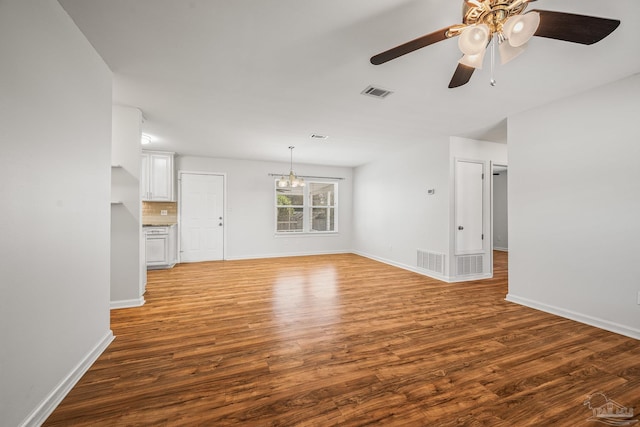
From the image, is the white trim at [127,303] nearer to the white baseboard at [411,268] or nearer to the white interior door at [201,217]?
the white interior door at [201,217]

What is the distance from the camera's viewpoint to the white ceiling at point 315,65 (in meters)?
1.72

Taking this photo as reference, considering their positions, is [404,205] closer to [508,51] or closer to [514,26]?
[508,51]

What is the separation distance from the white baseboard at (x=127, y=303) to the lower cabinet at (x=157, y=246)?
2.24m

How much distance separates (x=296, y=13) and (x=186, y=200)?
5.47 m

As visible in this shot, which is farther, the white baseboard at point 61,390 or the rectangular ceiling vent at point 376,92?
the rectangular ceiling vent at point 376,92

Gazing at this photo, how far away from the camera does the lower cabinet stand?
17.0 ft

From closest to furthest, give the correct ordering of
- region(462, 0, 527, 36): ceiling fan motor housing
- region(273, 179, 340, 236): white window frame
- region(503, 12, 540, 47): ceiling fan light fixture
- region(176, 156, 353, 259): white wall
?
1. region(503, 12, 540, 47): ceiling fan light fixture
2. region(462, 0, 527, 36): ceiling fan motor housing
3. region(176, 156, 353, 259): white wall
4. region(273, 179, 340, 236): white window frame

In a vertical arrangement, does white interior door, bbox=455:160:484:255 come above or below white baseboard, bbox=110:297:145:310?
above

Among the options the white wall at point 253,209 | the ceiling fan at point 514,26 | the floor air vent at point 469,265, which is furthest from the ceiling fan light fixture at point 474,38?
the white wall at point 253,209

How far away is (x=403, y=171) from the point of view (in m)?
5.58

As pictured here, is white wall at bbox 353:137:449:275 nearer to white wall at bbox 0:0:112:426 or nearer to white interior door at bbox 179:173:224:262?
white interior door at bbox 179:173:224:262

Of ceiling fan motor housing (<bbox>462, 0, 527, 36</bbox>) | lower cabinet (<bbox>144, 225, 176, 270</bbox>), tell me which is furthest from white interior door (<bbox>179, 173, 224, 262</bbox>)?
ceiling fan motor housing (<bbox>462, 0, 527, 36</bbox>)

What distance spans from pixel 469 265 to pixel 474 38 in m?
4.23

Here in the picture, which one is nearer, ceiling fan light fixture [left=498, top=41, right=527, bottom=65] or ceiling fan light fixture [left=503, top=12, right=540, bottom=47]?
ceiling fan light fixture [left=503, top=12, right=540, bottom=47]
